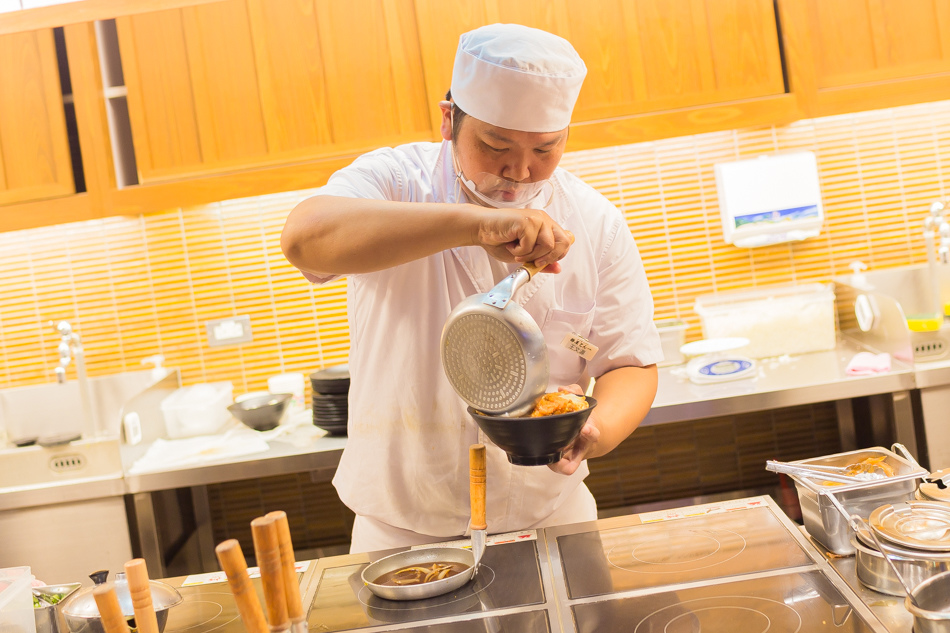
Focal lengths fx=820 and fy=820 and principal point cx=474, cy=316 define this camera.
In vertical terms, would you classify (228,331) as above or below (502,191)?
below

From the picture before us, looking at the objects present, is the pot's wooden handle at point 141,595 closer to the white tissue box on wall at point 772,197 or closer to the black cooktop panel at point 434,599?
the black cooktop panel at point 434,599

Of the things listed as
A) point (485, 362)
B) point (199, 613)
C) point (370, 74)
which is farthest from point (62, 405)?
point (485, 362)

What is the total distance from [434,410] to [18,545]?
1.72 meters

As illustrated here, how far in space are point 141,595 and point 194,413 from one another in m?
1.97

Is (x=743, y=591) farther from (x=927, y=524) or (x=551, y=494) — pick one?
(x=551, y=494)

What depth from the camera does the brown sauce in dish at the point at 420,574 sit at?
3.99 ft

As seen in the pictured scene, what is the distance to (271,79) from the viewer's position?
106 inches

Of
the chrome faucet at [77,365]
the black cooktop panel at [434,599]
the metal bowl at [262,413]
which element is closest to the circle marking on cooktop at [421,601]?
the black cooktop panel at [434,599]

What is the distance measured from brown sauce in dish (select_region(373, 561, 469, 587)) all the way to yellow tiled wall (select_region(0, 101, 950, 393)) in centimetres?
193

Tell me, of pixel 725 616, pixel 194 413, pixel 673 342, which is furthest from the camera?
pixel 673 342

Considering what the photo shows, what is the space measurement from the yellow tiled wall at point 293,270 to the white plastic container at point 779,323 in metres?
0.24

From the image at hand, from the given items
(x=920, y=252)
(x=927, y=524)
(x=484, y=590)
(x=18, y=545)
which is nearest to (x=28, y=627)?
(x=484, y=590)

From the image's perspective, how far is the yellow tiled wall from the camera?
3061 mm

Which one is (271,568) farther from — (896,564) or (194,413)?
(194,413)
